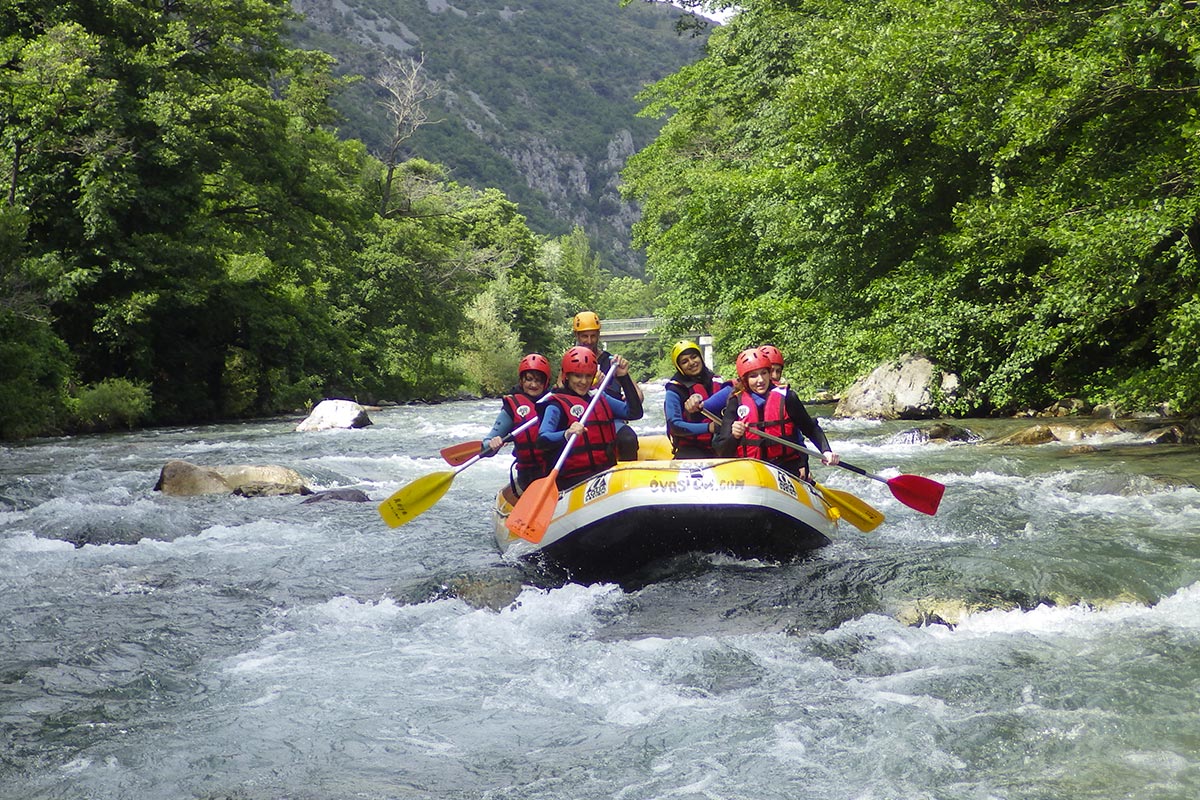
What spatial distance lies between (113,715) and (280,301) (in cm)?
2380

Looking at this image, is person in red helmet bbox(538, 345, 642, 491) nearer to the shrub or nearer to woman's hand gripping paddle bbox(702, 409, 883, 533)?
woman's hand gripping paddle bbox(702, 409, 883, 533)

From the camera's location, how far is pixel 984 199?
1409cm

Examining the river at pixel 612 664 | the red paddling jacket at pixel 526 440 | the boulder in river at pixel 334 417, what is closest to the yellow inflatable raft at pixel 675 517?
the river at pixel 612 664

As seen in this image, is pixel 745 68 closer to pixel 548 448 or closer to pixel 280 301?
pixel 280 301

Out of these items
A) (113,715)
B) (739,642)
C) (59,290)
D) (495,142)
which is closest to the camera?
(113,715)

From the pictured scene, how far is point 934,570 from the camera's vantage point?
662 centimetres

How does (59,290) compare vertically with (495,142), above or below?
below

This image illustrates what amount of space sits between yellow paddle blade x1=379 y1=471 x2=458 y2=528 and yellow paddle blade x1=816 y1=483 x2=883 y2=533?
2726mm

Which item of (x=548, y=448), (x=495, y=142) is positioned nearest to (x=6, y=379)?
(x=548, y=448)

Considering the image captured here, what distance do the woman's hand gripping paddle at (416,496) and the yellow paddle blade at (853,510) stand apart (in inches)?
86.7

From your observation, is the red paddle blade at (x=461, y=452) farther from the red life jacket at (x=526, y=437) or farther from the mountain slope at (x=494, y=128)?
the mountain slope at (x=494, y=128)

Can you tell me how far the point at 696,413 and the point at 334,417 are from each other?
1426 cm

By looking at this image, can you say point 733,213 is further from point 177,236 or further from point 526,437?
point 526,437

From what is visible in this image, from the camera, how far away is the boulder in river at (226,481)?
11.1 meters
